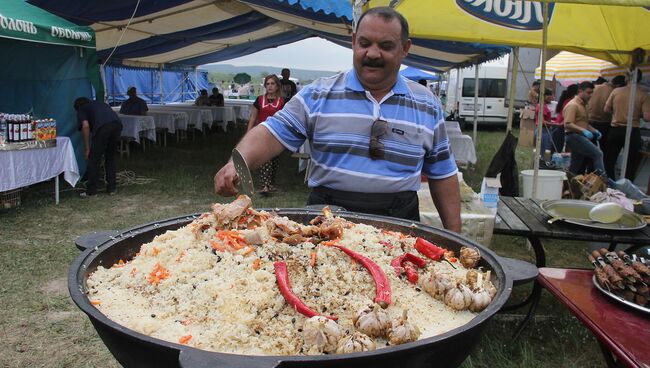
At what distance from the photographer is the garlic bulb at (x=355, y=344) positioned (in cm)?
109

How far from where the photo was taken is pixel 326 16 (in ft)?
24.3

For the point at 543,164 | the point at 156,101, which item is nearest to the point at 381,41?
the point at 543,164

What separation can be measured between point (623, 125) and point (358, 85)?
25.7 ft

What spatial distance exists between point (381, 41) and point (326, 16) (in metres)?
5.74

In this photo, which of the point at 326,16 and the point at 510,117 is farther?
the point at 326,16

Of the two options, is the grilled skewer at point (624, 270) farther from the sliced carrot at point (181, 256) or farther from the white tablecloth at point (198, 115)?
the white tablecloth at point (198, 115)

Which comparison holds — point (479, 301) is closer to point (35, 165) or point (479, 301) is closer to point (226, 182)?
point (226, 182)

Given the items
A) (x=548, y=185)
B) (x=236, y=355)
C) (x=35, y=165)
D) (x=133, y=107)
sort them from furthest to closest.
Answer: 1. (x=133, y=107)
2. (x=35, y=165)
3. (x=548, y=185)
4. (x=236, y=355)

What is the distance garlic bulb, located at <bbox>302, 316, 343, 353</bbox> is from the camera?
1.13 meters

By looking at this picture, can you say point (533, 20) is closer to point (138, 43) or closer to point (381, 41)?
point (381, 41)

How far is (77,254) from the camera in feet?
16.3

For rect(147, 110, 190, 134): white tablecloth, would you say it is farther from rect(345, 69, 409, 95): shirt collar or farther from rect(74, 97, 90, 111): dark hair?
rect(345, 69, 409, 95): shirt collar

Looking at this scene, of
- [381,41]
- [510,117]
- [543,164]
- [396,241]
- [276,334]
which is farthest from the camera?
[543,164]

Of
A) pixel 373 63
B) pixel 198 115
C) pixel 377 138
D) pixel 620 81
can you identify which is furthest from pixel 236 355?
pixel 198 115
